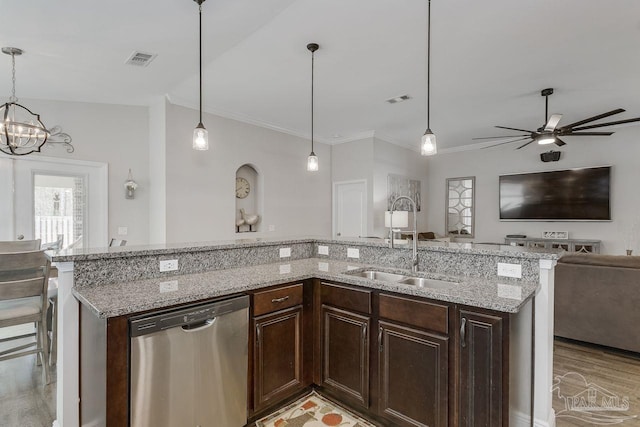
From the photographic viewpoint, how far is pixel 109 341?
146 cm

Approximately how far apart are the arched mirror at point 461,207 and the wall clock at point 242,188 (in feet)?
16.1

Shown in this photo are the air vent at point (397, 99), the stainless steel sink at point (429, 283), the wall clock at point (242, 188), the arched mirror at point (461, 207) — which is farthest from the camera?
the arched mirror at point (461, 207)

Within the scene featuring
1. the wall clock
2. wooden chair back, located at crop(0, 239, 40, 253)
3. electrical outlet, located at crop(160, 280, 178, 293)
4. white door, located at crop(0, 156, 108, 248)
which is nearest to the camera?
electrical outlet, located at crop(160, 280, 178, 293)

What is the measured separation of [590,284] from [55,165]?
640 centimetres

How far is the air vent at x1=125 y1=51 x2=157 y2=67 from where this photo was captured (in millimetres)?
3176

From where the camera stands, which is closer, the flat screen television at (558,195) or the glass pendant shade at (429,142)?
the glass pendant shade at (429,142)

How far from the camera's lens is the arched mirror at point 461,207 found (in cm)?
748

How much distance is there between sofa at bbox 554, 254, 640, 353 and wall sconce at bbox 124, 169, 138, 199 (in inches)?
213

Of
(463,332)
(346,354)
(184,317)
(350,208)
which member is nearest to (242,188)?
(350,208)

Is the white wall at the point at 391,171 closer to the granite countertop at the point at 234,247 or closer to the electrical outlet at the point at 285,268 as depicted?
the granite countertop at the point at 234,247

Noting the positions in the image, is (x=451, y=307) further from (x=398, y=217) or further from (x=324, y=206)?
(x=324, y=206)

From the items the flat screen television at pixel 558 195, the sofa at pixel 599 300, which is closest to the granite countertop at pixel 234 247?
the sofa at pixel 599 300

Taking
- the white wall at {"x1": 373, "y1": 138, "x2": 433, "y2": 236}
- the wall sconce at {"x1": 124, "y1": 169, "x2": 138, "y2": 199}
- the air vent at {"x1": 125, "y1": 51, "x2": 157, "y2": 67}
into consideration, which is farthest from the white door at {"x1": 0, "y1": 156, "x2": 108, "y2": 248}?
the white wall at {"x1": 373, "y1": 138, "x2": 433, "y2": 236}

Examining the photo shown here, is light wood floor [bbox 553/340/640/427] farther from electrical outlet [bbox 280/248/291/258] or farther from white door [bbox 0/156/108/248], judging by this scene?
white door [bbox 0/156/108/248]
